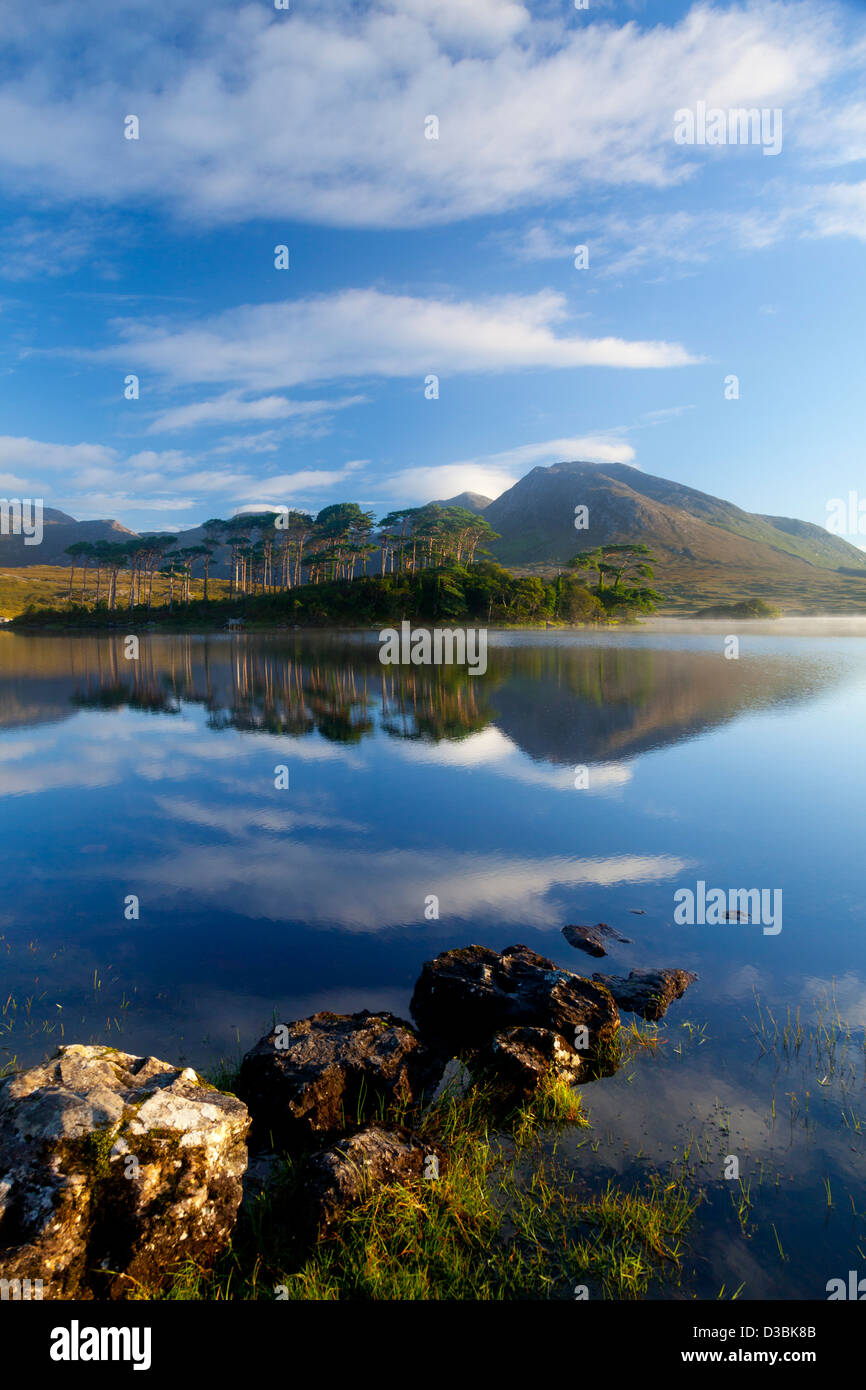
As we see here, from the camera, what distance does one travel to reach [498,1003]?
26.1ft

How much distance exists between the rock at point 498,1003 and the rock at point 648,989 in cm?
65

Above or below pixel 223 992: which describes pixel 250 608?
above

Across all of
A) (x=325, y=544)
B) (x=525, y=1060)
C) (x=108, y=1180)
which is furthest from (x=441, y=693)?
(x=325, y=544)

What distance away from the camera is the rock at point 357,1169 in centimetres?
483

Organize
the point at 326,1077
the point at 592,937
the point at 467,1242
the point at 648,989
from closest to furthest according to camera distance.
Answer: the point at 467,1242, the point at 326,1077, the point at 648,989, the point at 592,937

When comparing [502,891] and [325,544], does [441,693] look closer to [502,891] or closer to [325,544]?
[502,891]

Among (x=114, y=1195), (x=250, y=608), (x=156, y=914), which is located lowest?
(x=156, y=914)

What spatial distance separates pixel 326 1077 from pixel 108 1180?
89.0 inches

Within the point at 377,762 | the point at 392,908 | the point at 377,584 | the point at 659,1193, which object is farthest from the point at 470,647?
the point at 659,1193

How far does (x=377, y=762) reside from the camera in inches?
864

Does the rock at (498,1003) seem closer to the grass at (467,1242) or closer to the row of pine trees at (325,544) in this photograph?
the grass at (467,1242)

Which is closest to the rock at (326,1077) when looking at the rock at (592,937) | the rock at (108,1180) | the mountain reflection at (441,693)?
the rock at (108,1180)
